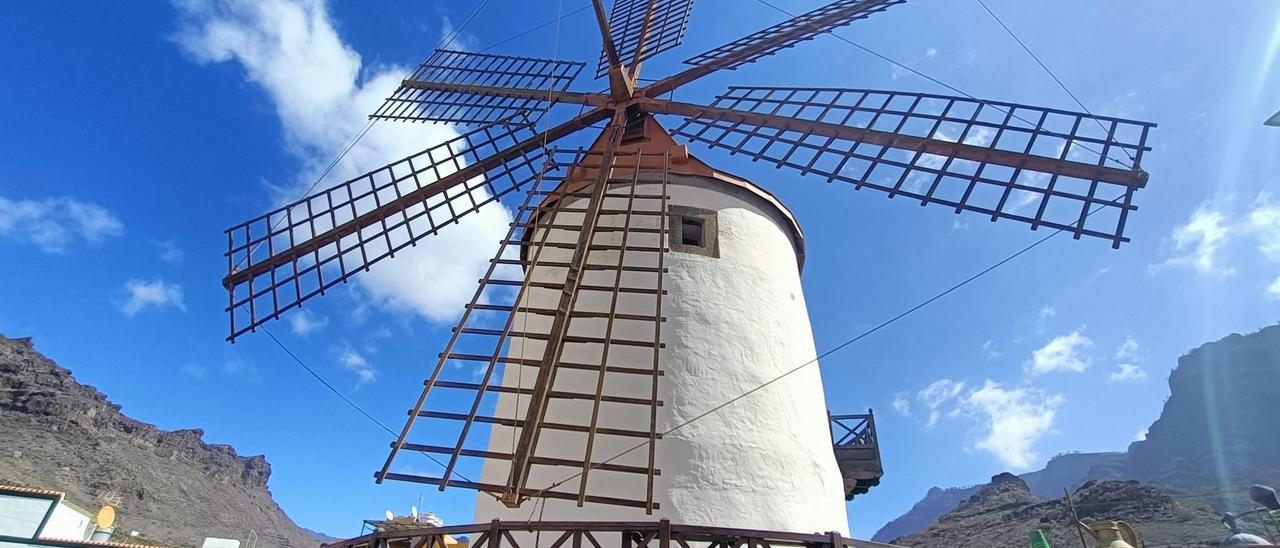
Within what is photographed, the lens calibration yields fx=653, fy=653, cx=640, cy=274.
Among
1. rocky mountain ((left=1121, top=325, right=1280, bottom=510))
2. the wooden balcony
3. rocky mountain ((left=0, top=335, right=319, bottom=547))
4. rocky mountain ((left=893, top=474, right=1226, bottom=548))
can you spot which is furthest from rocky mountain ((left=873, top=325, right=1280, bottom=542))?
rocky mountain ((left=0, top=335, right=319, bottom=547))

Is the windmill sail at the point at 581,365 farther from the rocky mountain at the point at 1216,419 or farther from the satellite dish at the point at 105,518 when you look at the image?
the rocky mountain at the point at 1216,419

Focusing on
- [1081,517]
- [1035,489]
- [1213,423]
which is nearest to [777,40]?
[1081,517]

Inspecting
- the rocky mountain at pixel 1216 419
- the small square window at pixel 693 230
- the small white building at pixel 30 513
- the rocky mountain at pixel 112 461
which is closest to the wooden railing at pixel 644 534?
the small square window at pixel 693 230

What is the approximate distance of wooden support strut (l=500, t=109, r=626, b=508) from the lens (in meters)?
4.57

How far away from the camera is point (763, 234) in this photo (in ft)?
25.2

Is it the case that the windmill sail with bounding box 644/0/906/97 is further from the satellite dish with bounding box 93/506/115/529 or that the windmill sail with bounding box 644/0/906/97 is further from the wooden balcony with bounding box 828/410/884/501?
the satellite dish with bounding box 93/506/115/529

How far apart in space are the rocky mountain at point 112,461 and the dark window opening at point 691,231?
43.5m

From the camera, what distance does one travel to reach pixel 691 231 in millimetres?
7465

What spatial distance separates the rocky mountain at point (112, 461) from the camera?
40.7 m

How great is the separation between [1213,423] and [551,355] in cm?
10974

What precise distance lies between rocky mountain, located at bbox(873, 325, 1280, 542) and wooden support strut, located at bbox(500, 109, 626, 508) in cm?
7379

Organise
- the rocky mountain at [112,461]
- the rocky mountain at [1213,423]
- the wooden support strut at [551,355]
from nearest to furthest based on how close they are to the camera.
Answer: the wooden support strut at [551,355]
the rocky mountain at [112,461]
the rocky mountain at [1213,423]

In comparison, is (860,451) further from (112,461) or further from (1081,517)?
(112,461)

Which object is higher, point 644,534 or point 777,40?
point 777,40
